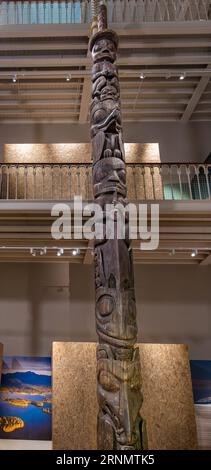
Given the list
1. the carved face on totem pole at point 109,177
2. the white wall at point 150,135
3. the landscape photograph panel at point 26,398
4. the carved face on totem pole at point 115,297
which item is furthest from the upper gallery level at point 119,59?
the landscape photograph panel at point 26,398

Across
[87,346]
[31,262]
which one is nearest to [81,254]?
[31,262]

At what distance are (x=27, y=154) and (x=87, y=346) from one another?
6.22 metres

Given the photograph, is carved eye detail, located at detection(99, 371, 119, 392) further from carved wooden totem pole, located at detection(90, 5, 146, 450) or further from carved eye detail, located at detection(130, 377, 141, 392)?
carved eye detail, located at detection(130, 377, 141, 392)

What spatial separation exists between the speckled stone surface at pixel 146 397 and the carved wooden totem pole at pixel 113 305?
4815mm

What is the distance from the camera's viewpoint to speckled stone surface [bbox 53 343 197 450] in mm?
8836

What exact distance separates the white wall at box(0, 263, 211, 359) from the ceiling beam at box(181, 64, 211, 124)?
4953mm

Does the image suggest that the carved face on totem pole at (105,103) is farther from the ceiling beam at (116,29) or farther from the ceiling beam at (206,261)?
the ceiling beam at (206,261)

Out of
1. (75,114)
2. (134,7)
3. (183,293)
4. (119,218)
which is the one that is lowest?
(119,218)

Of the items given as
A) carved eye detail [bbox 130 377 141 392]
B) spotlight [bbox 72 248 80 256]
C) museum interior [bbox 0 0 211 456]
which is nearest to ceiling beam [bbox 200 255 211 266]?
museum interior [bbox 0 0 211 456]

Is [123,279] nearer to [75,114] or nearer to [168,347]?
[168,347]

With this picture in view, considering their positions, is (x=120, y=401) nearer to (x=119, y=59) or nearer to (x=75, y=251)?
(x=75, y=251)

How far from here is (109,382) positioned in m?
4.54

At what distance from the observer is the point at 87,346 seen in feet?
31.3

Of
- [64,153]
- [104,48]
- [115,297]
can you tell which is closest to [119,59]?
[64,153]
